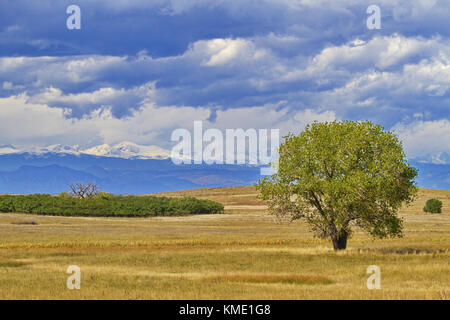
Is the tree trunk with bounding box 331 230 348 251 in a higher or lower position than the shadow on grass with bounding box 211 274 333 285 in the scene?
higher

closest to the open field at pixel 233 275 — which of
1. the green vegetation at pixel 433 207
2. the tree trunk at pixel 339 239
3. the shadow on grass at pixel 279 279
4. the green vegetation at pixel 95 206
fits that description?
the shadow on grass at pixel 279 279

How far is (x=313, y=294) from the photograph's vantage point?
25.2 m

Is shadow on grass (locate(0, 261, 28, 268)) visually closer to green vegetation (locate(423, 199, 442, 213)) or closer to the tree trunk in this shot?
the tree trunk

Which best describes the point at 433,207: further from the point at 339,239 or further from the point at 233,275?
the point at 233,275

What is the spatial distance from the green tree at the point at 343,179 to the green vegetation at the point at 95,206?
104558 mm

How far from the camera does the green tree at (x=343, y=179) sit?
47.9 metres

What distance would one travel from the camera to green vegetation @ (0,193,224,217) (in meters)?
149

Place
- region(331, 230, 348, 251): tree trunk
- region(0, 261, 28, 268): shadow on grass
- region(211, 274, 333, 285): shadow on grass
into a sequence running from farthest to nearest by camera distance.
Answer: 1. region(331, 230, 348, 251): tree trunk
2. region(0, 261, 28, 268): shadow on grass
3. region(211, 274, 333, 285): shadow on grass

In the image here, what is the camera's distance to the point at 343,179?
48.5 m

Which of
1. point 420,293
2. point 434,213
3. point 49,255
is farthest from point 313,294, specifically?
point 434,213

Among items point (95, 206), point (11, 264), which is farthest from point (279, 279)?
point (95, 206)

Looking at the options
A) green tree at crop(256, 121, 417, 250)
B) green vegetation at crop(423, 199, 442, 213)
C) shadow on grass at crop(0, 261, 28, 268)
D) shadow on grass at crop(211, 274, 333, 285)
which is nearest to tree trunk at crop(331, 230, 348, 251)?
green tree at crop(256, 121, 417, 250)

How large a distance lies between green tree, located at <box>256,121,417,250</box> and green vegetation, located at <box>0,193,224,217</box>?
104558 mm
